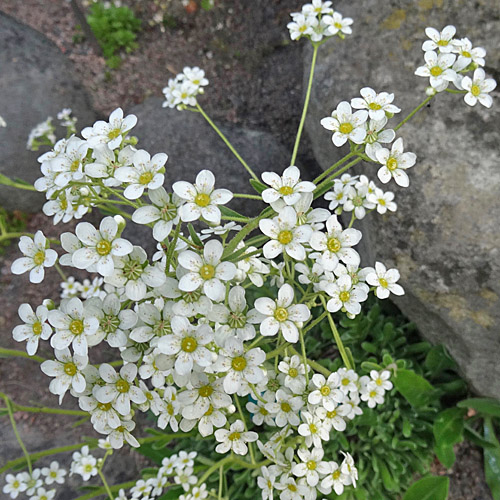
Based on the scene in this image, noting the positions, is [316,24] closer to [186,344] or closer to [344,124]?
[344,124]

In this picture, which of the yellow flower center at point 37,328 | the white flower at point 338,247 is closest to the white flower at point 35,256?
the yellow flower center at point 37,328

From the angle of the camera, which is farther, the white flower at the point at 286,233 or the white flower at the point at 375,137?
the white flower at the point at 375,137

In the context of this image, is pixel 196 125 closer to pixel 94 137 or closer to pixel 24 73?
pixel 24 73

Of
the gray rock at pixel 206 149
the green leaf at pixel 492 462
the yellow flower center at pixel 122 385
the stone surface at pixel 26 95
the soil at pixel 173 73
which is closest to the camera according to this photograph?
the yellow flower center at pixel 122 385

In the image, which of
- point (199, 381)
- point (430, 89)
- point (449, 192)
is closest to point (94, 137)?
point (199, 381)

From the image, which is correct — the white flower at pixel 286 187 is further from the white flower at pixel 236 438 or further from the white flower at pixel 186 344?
the white flower at pixel 236 438

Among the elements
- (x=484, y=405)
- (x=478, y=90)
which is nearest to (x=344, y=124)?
(x=478, y=90)
